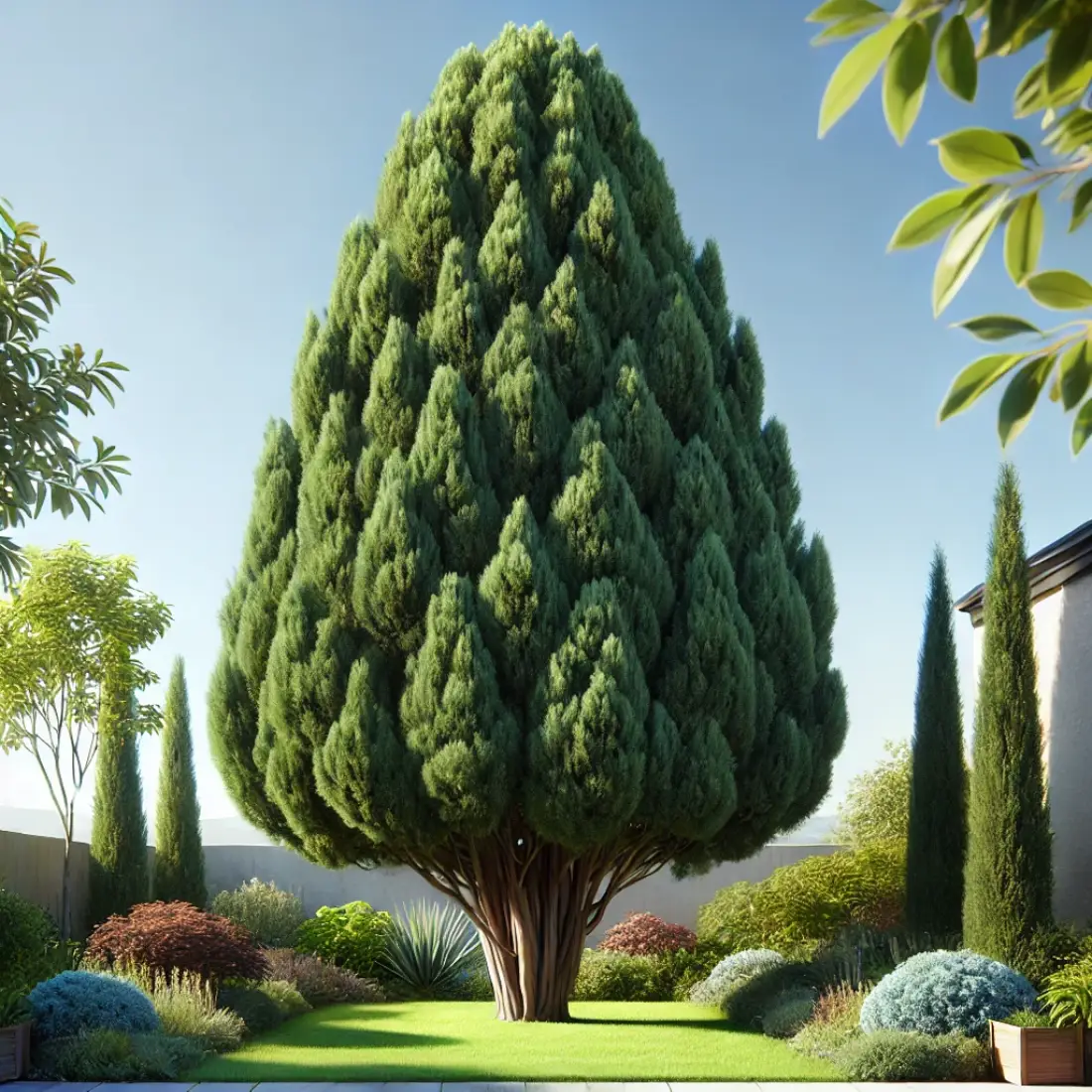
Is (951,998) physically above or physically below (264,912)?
below

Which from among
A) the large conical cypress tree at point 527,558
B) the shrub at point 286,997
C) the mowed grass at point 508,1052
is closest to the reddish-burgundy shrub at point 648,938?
the mowed grass at point 508,1052

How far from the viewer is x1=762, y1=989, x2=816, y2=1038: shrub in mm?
10930

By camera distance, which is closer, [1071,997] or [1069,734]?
[1071,997]

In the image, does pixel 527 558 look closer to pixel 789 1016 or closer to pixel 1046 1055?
pixel 789 1016

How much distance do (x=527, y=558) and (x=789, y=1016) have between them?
4.60 metres

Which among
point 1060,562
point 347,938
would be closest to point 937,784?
point 1060,562

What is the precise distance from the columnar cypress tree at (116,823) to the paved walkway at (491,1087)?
839cm

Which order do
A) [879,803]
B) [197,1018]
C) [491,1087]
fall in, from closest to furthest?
1. [491,1087]
2. [197,1018]
3. [879,803]

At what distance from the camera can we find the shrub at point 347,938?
15.8m

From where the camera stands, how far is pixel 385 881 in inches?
709

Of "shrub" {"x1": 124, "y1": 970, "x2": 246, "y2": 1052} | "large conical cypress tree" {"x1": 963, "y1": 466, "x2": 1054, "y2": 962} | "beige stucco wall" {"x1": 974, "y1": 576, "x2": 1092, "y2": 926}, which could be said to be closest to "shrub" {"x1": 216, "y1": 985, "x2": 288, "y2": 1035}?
"shrub" {"x1": 124, "y1": 970, "x2": 246, "y2": 1052}

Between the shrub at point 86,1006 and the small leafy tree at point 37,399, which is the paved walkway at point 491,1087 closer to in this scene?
the shrub at point 86,1006

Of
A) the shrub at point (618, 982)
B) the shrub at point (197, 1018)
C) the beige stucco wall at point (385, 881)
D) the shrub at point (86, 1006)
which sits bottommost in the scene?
the shrub at point (618, 982)

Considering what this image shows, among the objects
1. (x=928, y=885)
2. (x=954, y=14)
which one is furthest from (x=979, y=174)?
(x=928, y=885)
